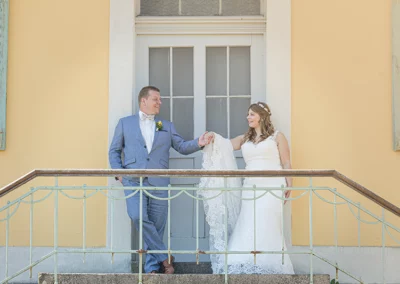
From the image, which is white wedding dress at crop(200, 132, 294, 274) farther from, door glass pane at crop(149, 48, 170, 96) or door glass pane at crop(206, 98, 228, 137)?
door glass pane at crop(149, 48, 170, 96)

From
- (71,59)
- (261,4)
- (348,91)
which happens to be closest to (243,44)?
(261,4)

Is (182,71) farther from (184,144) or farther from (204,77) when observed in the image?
(184,144)

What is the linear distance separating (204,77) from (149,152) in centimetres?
108

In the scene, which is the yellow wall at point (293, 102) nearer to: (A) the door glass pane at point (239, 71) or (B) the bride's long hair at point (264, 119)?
(B) the bride's long hair at point (264, 119)

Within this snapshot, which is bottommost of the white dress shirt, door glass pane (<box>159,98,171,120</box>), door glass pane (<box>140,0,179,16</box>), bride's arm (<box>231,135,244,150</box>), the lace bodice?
the lace bodice

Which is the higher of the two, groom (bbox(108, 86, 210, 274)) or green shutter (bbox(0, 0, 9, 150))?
green shutter (bbox(0, 0, 9, 150))

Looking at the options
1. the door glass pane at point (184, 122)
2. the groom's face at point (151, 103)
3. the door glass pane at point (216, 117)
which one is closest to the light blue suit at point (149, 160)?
the groom's face at point (151, 103)

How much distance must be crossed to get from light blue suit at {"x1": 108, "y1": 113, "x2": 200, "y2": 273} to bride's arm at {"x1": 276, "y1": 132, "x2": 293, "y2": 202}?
2.40 feet

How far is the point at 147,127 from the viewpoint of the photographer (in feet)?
24.4

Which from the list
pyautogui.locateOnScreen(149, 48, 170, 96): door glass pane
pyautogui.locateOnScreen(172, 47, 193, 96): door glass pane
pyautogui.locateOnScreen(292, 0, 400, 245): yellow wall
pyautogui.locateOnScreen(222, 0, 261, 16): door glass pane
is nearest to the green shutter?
pyautogui.locateOnScreen(149, 48, 170, 96): door glass pane

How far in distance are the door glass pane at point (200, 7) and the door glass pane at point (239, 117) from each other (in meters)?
0.89

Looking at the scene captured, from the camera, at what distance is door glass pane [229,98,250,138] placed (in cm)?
796

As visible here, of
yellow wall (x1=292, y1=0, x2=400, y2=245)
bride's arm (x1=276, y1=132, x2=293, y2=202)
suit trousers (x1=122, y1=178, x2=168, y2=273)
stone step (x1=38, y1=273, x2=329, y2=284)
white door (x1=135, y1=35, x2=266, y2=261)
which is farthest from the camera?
white door (x1=135, y1=35, x2=266, y2=261)

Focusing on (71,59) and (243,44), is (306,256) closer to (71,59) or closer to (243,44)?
(243,44)
